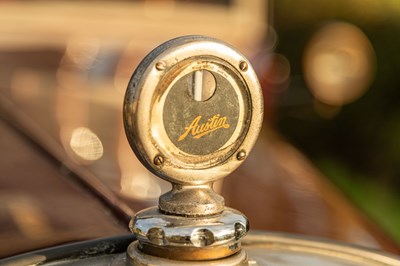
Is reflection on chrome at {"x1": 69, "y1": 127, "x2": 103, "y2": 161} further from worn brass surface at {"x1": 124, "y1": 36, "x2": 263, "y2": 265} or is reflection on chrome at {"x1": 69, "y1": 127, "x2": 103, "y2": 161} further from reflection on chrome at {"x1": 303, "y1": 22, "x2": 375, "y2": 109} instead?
reflection on chrome at {"x1": 303, "y1": 22, "x2": 375, "y2": 109}

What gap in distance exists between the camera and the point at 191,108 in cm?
92

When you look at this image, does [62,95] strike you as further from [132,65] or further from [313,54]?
[313,54]

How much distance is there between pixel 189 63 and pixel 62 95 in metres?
1.87

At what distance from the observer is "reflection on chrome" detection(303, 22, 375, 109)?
7.23m

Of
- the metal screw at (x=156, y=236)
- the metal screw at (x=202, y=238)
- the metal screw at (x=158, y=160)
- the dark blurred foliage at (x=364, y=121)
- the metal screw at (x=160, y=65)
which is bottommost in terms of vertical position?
the metal screw at (x=156, y=236)

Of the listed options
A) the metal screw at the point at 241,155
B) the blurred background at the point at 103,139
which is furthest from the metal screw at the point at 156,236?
the blurred background at the point at 103,139

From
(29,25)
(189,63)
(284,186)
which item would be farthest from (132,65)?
(189,63)

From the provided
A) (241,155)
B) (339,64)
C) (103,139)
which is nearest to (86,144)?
(103,139)

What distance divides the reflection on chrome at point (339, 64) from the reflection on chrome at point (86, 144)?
5.06 m

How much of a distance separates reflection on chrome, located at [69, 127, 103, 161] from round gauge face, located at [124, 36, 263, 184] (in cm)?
101

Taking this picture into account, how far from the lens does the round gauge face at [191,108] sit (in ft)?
2.93

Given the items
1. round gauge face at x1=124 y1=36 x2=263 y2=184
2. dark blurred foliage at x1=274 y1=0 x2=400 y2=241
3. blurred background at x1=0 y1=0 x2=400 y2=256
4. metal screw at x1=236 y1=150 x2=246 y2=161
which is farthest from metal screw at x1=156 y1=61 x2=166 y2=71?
dark blurred foliage at x1=274 y1=0 x2=400 y2=241

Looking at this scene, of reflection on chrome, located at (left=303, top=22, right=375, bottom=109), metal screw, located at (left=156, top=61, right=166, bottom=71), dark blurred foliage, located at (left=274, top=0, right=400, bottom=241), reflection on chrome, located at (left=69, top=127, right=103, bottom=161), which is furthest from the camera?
dark blurred foliage, located at (left=274, top=0, right=400, bottom=241)

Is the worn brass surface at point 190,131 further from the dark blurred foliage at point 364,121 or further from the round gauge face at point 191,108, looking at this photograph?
the dark blurred foliage at point 364,121
